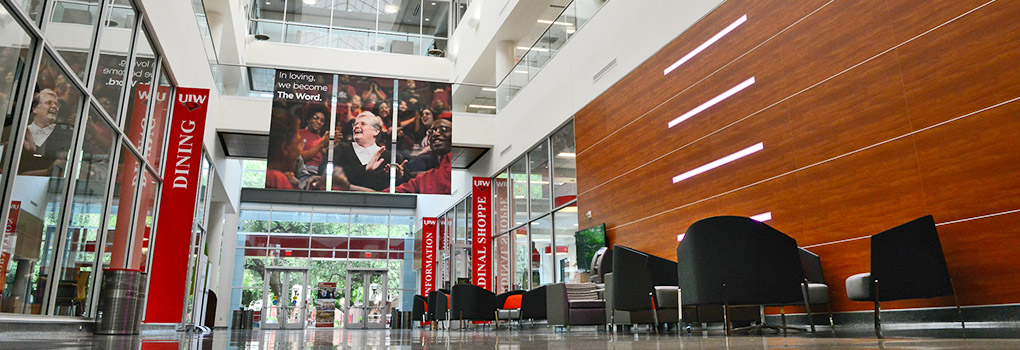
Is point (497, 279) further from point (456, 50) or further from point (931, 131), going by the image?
point (931, 131)

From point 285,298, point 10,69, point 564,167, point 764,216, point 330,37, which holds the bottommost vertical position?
point 285,298

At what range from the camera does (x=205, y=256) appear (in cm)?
1377

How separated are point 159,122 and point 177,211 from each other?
165 centimetres

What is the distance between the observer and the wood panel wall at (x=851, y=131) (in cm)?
429

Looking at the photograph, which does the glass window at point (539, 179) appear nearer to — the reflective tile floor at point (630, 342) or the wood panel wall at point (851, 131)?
the wood panel wall at point (851, 131)

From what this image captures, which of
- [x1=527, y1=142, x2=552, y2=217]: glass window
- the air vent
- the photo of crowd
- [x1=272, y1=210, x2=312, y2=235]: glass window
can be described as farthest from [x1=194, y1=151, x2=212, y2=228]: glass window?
[x1=272, y1=210, x2=312, y2=235]: glass window

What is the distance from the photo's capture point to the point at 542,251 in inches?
474

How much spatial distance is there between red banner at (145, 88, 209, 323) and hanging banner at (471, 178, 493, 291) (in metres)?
6.86

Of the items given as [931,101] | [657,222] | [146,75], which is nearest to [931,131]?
[931,101]

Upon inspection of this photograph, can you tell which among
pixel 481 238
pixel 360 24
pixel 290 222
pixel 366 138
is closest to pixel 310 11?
pixel 360 24

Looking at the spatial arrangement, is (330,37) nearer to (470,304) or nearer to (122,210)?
(470,304)

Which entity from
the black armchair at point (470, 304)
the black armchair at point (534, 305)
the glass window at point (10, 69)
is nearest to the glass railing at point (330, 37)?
the black armchair at point (470, 304)

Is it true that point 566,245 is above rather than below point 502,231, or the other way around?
below

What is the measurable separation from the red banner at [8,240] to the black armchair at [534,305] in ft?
18.3
